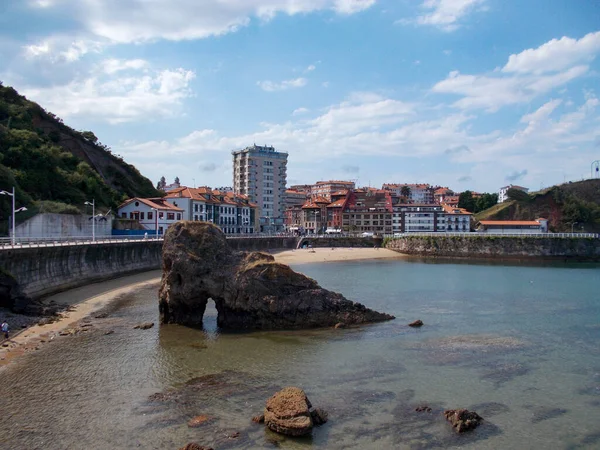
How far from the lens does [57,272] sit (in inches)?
1746

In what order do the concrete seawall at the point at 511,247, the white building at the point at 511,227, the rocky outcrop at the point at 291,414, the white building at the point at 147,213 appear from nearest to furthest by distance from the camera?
the rocky outcrop at the point at 291,414 < the white building at the point at 147,213 < the concrete seawall at the point at 511,247 < the white building at the point at 511,227

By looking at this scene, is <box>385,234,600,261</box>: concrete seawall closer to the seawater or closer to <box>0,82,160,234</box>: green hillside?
the seawater

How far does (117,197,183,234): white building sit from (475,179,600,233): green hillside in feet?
342

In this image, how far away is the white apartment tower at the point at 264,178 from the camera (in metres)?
172

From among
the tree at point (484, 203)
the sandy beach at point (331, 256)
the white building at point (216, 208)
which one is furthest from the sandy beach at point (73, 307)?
the tree at point (484, 203)

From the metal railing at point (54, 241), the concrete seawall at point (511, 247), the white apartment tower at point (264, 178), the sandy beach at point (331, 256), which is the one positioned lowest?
the sandy beach at point (331, 256)

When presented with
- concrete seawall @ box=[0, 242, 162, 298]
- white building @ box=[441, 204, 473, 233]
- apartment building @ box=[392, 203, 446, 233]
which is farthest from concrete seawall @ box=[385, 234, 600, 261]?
concrete seawall @ box=[0, 242, 162, 298]

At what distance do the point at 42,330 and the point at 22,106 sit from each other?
290 ft

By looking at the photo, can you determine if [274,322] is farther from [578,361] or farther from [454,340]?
[578,361]

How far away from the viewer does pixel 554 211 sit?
154875 millimetres

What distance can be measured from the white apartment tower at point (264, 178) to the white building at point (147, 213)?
77.1 m

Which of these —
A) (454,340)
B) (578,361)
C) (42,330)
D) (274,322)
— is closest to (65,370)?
(42,330)

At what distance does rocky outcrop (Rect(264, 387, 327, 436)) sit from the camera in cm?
1588

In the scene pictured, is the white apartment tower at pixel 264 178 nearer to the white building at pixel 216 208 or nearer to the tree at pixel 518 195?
the white building at pixel 216 208
